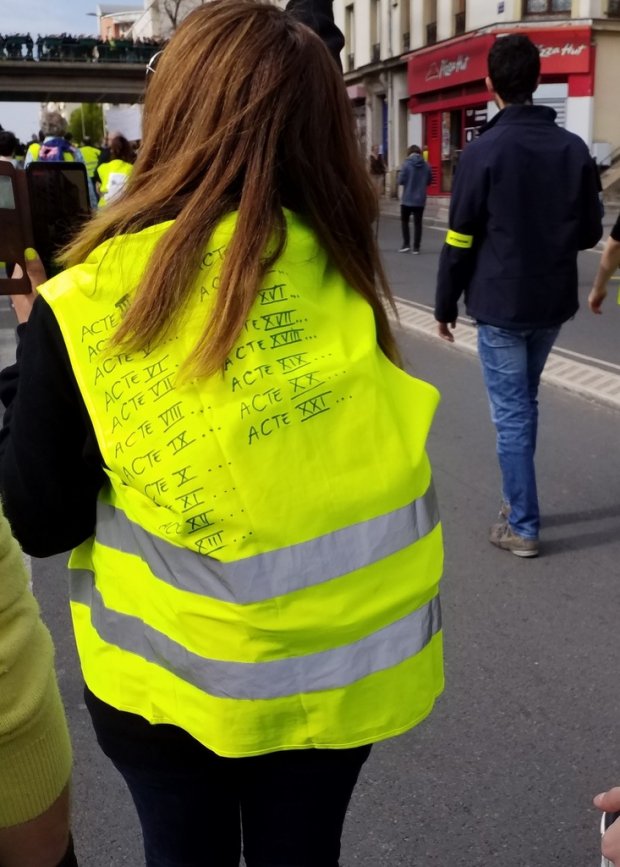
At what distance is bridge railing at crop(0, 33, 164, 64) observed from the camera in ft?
146

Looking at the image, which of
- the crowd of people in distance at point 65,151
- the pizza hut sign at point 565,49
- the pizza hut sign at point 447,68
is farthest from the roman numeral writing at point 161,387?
the pizza hut sign at point 447,68

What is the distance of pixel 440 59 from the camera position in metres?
30.8

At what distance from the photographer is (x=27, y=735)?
113cm

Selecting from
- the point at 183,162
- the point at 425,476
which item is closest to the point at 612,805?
the point at 425,476

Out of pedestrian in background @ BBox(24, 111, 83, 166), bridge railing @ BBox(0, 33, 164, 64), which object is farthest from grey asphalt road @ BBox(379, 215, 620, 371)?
bridge railing @ BBox(0, 33, 164, 64)

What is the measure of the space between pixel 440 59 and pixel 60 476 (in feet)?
106

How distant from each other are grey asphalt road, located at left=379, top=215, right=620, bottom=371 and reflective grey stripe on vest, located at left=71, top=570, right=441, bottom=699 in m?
6.02

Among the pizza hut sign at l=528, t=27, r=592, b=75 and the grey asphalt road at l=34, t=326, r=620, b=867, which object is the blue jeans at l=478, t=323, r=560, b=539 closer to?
the grey asphalt road at l=34, t=326, r=620, b=867

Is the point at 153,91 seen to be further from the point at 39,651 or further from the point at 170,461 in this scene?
the point at 39,651

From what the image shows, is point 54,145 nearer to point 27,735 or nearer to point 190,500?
point 190,500

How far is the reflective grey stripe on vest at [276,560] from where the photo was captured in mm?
1264

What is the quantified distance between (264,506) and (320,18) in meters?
1.82

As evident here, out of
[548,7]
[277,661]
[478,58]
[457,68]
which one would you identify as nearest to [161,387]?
[277,661]

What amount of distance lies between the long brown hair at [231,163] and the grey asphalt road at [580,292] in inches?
229
